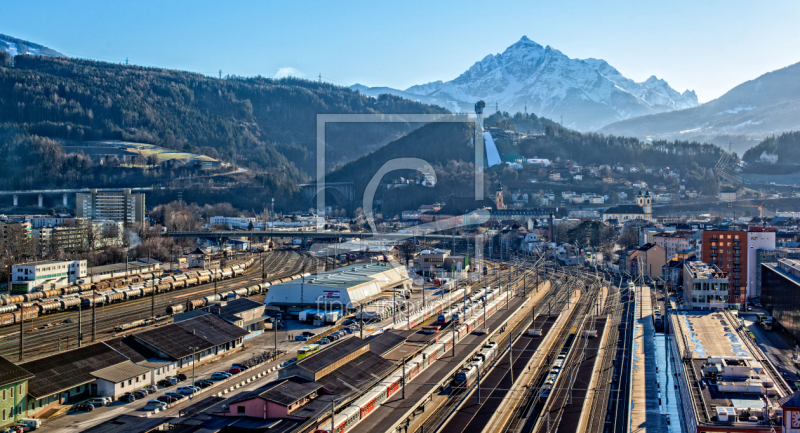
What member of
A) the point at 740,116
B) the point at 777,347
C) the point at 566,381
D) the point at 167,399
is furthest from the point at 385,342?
the point at 740,116

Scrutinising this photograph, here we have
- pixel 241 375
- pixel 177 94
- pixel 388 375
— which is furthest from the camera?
pixel 177 94

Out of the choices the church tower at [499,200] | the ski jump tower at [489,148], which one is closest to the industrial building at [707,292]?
the church tower at [499,200]

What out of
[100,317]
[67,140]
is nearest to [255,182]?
[67,140]

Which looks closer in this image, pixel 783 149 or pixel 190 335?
pixel 190 335

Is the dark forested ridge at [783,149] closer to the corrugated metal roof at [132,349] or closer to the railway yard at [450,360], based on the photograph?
the railway yard at [450,360]

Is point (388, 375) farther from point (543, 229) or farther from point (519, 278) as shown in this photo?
point (543, 229)

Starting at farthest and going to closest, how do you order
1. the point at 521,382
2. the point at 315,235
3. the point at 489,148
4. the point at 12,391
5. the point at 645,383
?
1. the point at 489,148
2. the point at 315,235
3. the point at 645,383
4. the point at 521,382
5. the point at 12,391

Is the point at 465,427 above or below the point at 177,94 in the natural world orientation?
below

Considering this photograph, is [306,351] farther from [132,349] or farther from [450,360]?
[132,349]
